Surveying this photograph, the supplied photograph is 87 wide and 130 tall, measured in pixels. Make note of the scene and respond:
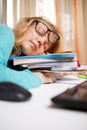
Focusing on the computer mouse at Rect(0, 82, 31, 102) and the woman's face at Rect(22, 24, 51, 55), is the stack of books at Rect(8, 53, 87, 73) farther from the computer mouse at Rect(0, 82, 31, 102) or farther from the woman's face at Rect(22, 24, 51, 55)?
the computer mouse at Rect(0, 82, 31, 102)

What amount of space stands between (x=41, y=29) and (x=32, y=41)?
94 millimetres

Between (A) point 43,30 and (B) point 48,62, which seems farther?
(A) point 43,30

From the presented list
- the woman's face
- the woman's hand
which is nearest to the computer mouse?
the woman's hand

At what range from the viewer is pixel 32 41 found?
1142mm

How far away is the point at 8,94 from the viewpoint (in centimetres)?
50

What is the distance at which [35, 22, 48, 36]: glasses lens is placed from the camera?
1161mm

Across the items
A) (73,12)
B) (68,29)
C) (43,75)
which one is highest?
(73,12)

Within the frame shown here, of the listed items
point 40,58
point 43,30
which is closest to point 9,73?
point 40,58

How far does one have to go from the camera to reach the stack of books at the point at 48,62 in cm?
94

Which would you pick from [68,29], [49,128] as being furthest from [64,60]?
[68,29]

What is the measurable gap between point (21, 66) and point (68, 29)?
1474 millimetres

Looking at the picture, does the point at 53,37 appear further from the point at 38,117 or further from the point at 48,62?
the point at 38,117

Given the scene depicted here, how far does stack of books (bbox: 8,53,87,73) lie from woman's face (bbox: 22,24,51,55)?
0.18 meters

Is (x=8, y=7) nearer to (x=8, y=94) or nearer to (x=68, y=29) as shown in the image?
(x=68, y=29)
